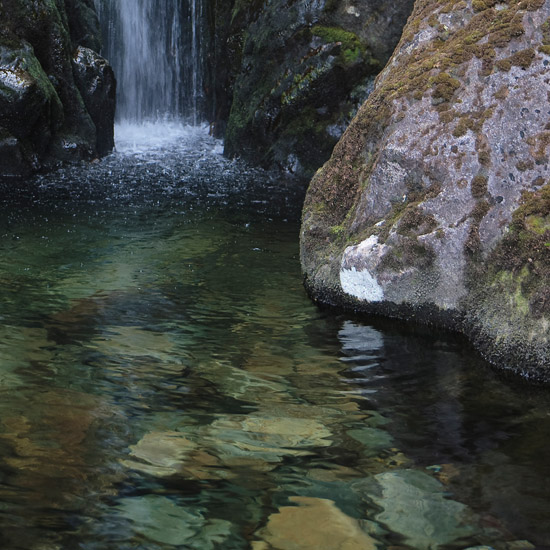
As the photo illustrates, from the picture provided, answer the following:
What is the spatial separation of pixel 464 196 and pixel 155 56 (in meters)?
25.6

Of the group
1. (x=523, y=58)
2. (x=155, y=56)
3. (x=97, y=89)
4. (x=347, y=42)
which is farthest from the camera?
(x=155, y=56)

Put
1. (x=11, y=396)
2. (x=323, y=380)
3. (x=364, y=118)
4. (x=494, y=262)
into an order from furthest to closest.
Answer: (x=364, y=118)
(x=494, y=262)
(x=323, y=380)
(x=11, y=396)

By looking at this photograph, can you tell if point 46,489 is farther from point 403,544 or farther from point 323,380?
point 323,380

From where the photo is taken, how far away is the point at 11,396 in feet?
16.8

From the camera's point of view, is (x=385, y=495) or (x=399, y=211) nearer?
(x=385, y=495)

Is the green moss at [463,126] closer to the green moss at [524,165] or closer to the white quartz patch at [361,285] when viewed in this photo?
the green moss at [524,165]

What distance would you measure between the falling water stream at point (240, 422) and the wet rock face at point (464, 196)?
0.35 metres

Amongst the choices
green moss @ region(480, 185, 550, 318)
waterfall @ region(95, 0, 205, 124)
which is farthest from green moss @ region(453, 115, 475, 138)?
waterfall @ region(95, 0, 205, 124)

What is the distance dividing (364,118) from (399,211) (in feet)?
5.03

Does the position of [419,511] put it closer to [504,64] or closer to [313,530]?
[313,530]

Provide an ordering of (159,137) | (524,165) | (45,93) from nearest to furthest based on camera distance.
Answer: (524,165) < (45,93) < (159,137)

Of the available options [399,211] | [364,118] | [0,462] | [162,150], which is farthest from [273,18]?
[0,462]

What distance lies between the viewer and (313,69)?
18.4 m

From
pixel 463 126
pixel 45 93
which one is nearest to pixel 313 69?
pixel 45 93
